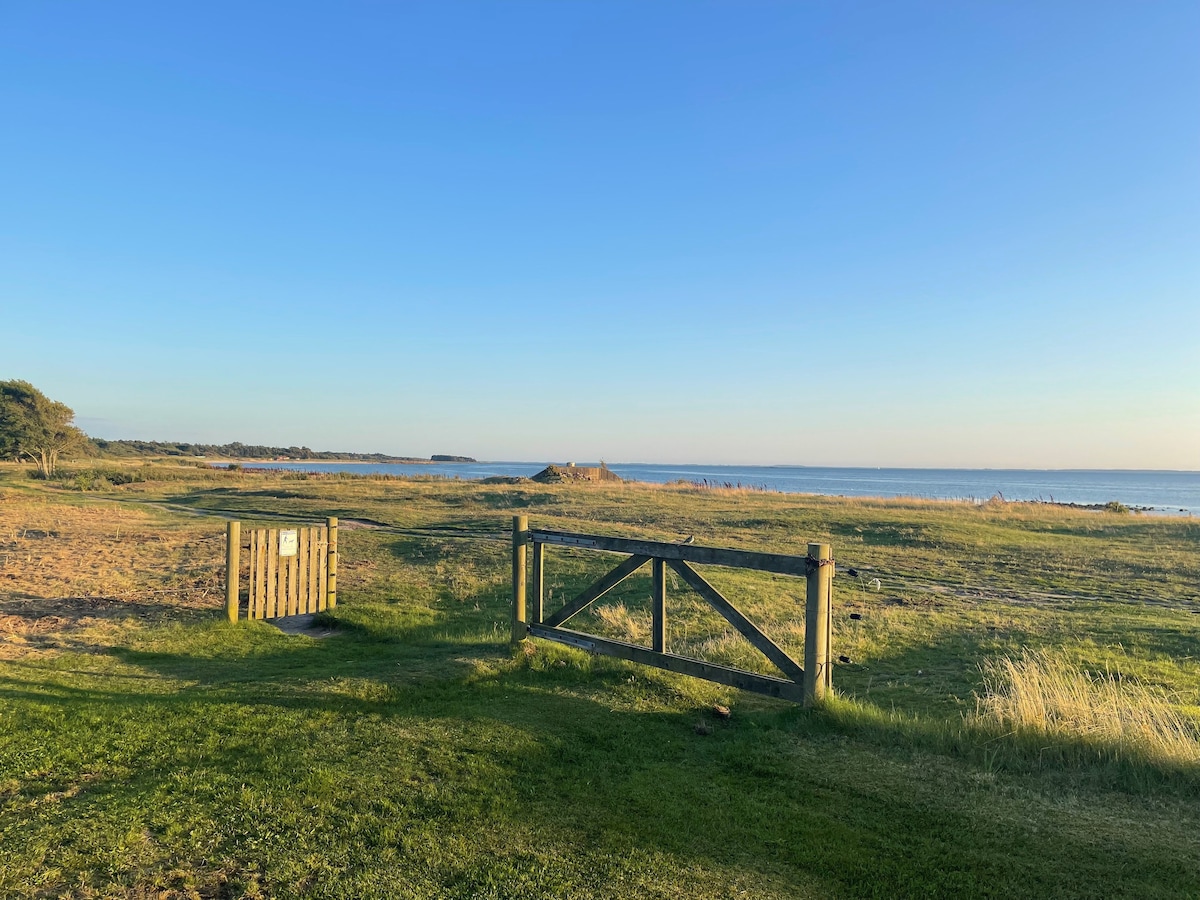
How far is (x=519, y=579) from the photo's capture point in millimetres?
8891

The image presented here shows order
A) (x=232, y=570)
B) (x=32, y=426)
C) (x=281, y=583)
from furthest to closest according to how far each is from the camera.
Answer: (x=32, y=426) → (x=281, y=583) → (x=232, y=570)

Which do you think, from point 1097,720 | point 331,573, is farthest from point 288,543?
point 1097,720

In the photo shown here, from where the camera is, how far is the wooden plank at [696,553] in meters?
6.35

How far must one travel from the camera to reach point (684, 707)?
6.80 meters

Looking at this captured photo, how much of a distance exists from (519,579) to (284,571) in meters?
4.63

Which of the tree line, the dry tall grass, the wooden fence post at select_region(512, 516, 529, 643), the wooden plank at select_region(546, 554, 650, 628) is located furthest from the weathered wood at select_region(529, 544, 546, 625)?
the tree line

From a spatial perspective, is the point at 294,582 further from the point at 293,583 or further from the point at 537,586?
the point at 537,586

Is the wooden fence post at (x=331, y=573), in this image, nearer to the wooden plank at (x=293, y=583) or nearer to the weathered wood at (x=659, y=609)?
the wooden plank at (x=293, y=583)

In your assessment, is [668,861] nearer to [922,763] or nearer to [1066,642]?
[922,763]

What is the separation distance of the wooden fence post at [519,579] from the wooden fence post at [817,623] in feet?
12.1

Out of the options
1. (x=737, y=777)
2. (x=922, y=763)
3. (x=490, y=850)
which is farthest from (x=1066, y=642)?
(x=490, y=850)

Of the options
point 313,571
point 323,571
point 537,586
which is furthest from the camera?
point 323,571

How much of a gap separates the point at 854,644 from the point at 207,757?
8.35m

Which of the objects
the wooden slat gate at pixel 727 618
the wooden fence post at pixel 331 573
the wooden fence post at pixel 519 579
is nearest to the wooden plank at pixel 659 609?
the wooden slat gate at pixel 727 618
